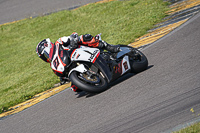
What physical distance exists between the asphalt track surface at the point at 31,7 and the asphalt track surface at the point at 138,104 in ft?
33.2

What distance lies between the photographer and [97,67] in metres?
6.55

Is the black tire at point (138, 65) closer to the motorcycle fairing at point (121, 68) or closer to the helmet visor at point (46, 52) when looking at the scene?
the motorcycle fairing at point (121, 68)

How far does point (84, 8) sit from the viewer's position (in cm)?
1595

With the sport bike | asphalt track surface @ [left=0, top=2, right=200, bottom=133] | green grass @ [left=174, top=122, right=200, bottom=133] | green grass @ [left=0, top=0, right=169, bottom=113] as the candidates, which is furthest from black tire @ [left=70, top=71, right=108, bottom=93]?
green grass @ [left=0, top=0, right=169, bottom=113]

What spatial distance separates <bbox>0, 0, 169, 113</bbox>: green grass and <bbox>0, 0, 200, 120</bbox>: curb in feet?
1.12

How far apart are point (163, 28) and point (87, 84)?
4700mm

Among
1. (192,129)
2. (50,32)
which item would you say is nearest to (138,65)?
(192,129)

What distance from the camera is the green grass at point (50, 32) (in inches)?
396

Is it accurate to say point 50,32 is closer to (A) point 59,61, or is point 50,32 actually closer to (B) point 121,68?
(B) point 121,68

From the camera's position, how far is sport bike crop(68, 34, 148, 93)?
625cm


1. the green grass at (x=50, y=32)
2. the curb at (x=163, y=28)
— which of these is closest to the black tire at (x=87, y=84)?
the curb at (x=163, y=28)

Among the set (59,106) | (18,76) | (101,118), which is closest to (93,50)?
(59,106)

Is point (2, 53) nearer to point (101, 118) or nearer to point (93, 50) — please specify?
point (93, 50)

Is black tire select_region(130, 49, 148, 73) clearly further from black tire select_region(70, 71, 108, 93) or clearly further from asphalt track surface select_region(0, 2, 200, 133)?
black tire select_region(70, 71, 108, 93)
